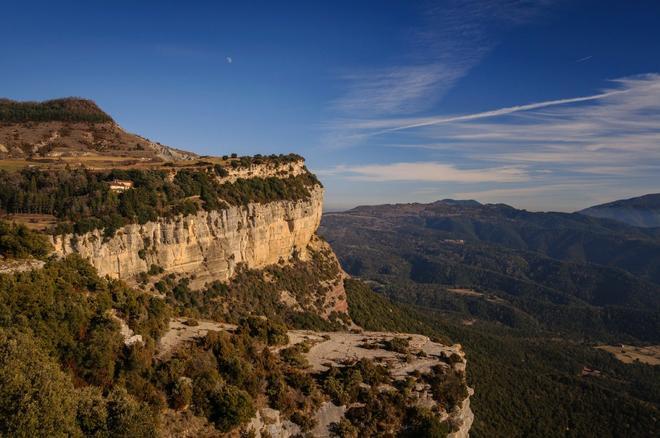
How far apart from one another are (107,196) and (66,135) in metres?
30.9

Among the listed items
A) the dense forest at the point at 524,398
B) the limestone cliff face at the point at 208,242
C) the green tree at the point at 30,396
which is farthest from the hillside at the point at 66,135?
the dense forest at the point at 524,398

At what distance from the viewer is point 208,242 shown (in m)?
50.9

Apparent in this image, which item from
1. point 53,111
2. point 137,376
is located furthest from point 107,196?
point 53,111

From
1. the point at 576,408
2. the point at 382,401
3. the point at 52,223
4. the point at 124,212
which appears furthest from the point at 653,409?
the point at 52,223

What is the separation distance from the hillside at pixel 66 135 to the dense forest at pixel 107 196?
9.30 m

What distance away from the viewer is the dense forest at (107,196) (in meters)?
38.7

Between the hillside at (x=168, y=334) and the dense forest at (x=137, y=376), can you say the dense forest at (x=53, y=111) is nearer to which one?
the hillside at (x=168, y=334)

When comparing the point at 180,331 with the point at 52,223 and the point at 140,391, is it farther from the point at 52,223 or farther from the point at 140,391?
the point at 52,223

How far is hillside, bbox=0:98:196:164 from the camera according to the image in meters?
58.0

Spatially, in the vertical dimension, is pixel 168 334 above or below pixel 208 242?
below

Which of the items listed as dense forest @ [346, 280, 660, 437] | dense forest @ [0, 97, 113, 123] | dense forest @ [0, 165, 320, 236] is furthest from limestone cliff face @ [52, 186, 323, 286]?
dense forest @ [0, 97, 113, 123]

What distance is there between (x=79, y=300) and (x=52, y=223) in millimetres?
15130

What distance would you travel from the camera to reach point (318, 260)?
2840 inches

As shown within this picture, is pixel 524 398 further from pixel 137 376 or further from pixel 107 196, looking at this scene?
pixel 107 196
